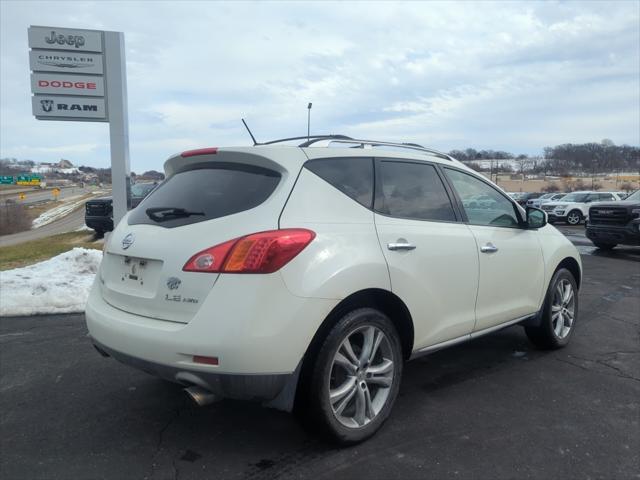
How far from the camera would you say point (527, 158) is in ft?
306

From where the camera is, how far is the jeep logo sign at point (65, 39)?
10266 mm

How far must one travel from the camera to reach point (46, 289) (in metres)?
6.45

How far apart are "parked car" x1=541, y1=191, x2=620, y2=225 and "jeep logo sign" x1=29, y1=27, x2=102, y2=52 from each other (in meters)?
21.9

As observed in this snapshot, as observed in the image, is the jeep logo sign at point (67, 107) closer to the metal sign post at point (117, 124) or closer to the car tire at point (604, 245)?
the metal sign post at point (117, 124)

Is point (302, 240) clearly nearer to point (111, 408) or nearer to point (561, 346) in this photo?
point (111, 408)

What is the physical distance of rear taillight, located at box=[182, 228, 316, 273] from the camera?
261cm

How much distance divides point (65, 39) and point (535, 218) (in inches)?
385

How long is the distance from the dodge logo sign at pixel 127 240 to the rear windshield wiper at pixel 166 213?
160 millimetres

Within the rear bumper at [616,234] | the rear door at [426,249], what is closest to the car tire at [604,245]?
the rear bumper at [616,234]

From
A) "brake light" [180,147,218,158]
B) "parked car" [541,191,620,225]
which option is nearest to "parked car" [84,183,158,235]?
"brake light" [180,147,218,158]

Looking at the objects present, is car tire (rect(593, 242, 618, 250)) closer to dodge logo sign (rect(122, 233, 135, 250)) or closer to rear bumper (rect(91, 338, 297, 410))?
rear bumper (rect(91, 338, 297, 410))

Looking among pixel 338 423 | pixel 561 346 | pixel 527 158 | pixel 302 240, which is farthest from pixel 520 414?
pixel 527 158

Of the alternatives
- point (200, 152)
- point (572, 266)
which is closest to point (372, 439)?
point (200, 152)

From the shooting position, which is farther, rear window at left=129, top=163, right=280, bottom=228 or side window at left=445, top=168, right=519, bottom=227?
side window at left=445, top=168, right=519, bottom=227
